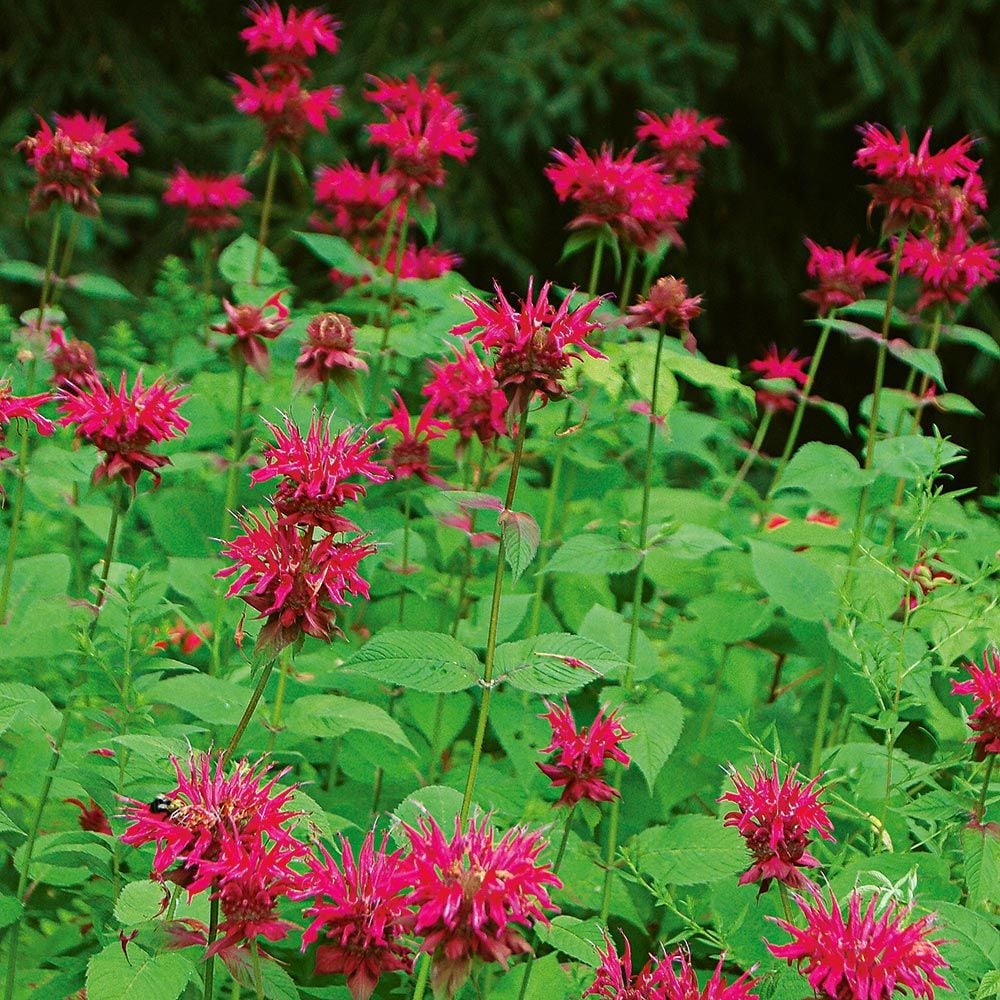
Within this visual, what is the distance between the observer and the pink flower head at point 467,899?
35.9 inches

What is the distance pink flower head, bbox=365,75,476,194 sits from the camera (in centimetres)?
195

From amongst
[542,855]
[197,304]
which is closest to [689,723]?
[542,855]

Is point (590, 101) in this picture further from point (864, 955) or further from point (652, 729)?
point (864, 955)

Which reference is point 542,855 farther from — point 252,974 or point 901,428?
point 901,428

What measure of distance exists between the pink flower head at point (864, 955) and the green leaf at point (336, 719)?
459mm

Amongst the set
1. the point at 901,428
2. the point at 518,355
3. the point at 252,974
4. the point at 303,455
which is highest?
the point at 901,428

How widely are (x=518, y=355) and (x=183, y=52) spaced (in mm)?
3554

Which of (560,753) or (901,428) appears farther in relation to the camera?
(901,428)

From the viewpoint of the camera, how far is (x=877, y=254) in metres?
2.16

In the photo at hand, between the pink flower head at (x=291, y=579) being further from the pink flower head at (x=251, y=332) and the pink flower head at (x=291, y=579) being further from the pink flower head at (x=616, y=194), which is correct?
the pink flower head at (x=616, y=194)

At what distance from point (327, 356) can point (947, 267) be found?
A: 2.99ft

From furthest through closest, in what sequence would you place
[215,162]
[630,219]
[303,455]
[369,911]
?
[215,162] < [630,219] < [303,455] < [369,911]

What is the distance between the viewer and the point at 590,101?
4246mm

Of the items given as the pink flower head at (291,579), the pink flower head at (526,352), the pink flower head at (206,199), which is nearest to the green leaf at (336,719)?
the pink flower head at (291,579)
